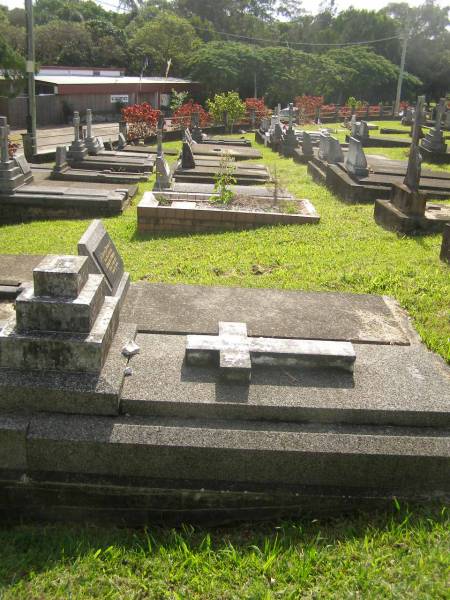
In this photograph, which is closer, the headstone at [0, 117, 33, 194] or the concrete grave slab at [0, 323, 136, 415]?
the concrete grave slab at [0, 323, 136, 415]

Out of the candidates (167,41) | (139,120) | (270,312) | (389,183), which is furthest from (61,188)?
(167,41)

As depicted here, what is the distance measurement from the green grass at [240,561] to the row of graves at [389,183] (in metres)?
5.84

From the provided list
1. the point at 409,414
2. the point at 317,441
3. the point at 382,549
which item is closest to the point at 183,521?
the point at 317,441

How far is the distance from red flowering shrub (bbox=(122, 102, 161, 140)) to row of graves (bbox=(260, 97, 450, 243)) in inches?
265

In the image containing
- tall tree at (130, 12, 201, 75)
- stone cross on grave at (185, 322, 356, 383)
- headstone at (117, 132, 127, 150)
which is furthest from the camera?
tall tree at (130, 12, 201, 75)

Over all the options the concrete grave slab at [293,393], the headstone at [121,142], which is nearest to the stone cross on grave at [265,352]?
the concrete grave slab at [293,393]

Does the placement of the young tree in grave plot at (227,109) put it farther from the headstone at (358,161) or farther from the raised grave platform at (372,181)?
the headstone at (358,161)

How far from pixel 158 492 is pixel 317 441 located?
2.92ft

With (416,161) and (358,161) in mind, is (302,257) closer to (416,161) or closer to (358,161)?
(416,161)

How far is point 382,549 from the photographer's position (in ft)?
8.85

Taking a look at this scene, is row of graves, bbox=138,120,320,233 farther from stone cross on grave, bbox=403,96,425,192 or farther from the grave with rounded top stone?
the grave with rounded top stone

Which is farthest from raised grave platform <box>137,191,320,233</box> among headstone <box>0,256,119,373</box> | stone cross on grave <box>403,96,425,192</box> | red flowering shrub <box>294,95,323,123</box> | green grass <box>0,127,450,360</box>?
red flowering shrub <box>294,95,323,123</box>

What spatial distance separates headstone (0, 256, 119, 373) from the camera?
3.07 meters

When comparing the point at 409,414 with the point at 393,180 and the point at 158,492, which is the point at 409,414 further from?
the point at 393,180
